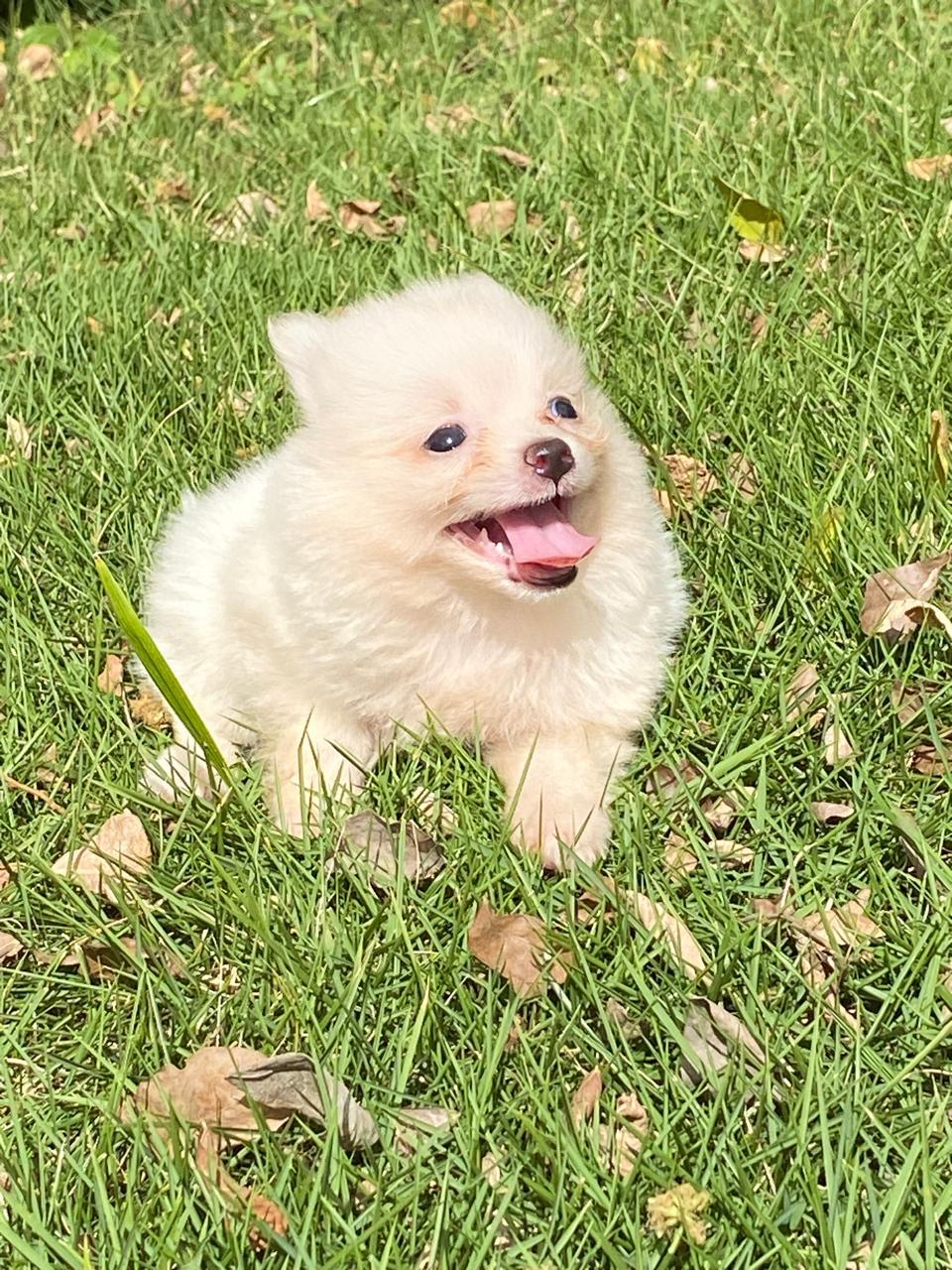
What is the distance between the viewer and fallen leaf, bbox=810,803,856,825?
229 cm

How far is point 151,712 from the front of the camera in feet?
9.00

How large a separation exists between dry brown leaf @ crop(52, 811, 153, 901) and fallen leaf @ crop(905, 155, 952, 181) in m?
2.79

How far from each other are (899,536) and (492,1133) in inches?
59.2

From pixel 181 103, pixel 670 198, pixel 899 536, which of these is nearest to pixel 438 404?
pixel 899 536

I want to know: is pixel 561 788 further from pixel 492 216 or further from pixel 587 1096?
pixel 492 216

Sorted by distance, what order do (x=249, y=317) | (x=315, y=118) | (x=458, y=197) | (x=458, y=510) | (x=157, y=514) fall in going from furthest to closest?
(x=315, y=118)
(x=458, y=197)
(x=249, y=317)
(x=157, y=514)
(x=458, y=510)

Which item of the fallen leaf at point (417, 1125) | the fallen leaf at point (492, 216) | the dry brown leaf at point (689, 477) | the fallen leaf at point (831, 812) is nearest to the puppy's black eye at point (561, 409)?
the dry brown leaf at point (689, 477)

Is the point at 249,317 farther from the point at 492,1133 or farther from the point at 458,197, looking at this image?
the point at 492,1133

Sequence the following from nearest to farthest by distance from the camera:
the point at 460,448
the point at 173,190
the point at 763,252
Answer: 1. the point at 460,448
2. the point at 763,252
3. the point at 173,190

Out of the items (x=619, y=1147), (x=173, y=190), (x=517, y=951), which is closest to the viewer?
(x=619, y=1147)

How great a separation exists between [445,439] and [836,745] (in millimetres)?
896

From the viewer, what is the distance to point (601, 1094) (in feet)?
6.19

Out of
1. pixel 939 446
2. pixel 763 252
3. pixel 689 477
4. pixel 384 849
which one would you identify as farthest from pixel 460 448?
pixel 763 252

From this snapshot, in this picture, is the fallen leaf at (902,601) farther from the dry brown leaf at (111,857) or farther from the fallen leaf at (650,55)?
the fallen leaf at (650,55)
